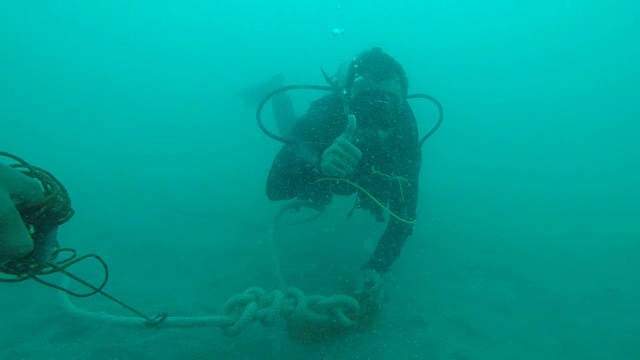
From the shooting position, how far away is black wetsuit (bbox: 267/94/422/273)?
346 centimetres

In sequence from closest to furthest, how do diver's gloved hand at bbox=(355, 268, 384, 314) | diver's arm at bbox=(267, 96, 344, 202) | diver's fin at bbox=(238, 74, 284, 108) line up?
1. diver's gloved hand at bbox=(355, 268, 384, 314)
2. diver's arm at bbox=(267, 96, 344, 202)
3. diver's fin at bbox=(238, 74, 284, 108)

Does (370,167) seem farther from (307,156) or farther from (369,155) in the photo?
(307,156)

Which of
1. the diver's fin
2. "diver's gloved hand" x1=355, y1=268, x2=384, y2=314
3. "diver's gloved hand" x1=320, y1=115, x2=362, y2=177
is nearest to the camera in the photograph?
"diver's gloved hand" x1=320, y1=115, x2=362, y2=177

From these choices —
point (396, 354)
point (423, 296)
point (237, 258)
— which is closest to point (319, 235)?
point (237, 258)

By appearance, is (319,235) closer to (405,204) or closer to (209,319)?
(405,204)

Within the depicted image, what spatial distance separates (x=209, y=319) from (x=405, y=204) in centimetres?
212

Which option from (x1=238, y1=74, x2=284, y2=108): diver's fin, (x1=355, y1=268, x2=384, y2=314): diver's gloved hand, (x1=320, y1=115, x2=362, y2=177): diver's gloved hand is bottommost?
(x1=355, y1=268, x2=384, y2=314): diver's gloved hand

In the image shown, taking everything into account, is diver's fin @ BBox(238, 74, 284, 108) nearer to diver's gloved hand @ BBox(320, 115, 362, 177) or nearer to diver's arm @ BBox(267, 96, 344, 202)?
diver's arm @ BBox(267, 96, 344, 202)

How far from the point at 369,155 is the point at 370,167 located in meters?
0.12

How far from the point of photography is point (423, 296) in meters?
4.08

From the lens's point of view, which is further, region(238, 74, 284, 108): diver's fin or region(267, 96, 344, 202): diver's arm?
region(238, 74, 284, 108): diver's fin

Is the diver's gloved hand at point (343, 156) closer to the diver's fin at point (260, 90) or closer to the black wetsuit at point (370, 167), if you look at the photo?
the black wetsuit at point (370, 167)

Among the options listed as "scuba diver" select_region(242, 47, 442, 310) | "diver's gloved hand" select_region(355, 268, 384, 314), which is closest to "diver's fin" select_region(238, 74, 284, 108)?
"scuba diver" select_region(242, 47, 442, 310)

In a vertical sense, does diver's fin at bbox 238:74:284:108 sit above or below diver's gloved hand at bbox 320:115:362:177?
below
